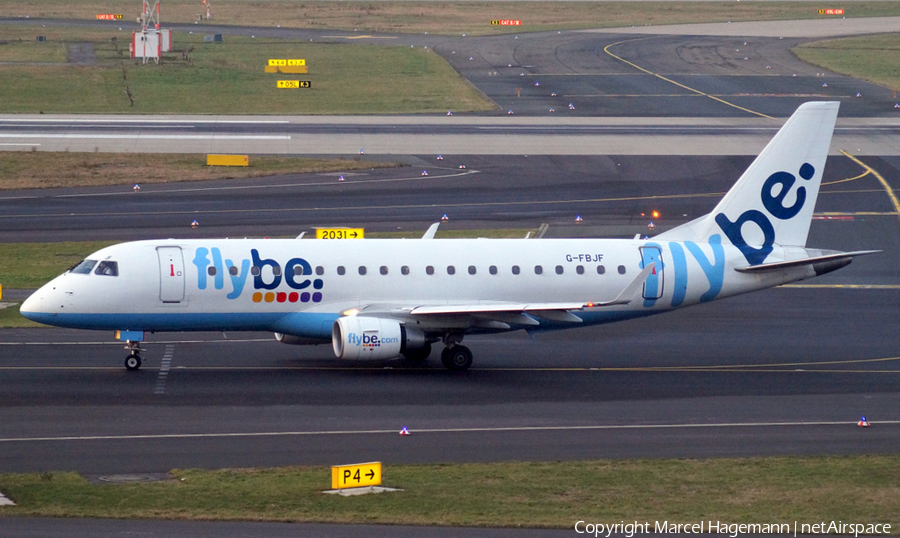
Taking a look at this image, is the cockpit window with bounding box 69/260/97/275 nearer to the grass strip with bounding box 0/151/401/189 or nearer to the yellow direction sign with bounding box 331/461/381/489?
the yellow direction sign with bounding box 331/461/381/489

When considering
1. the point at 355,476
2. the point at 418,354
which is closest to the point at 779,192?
the point at 418,354

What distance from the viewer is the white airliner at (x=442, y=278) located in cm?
3167

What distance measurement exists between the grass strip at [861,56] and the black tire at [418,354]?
80312 millimetres

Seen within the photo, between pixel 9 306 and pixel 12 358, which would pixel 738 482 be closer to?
pixel 12 358

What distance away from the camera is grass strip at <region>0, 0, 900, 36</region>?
150500 mm

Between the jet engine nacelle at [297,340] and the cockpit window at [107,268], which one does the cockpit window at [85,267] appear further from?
the jet engine nacelle at [297,340]

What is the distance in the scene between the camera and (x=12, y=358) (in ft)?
109

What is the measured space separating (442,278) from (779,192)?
11109 millimetres

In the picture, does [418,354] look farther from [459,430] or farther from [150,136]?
[150,136]

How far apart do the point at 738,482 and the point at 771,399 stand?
821 centimetres

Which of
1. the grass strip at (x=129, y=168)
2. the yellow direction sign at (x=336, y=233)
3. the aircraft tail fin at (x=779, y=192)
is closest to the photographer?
the aircraft tail fin at (x=779, y=192)

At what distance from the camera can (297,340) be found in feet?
110

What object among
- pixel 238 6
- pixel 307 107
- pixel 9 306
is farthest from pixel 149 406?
pixel 238 6

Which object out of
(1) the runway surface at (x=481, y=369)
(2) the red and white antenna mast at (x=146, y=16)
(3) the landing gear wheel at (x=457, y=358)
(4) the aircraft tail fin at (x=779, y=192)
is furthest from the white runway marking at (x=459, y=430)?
(2) the red and white antenna mast at (x=146, y=16)
